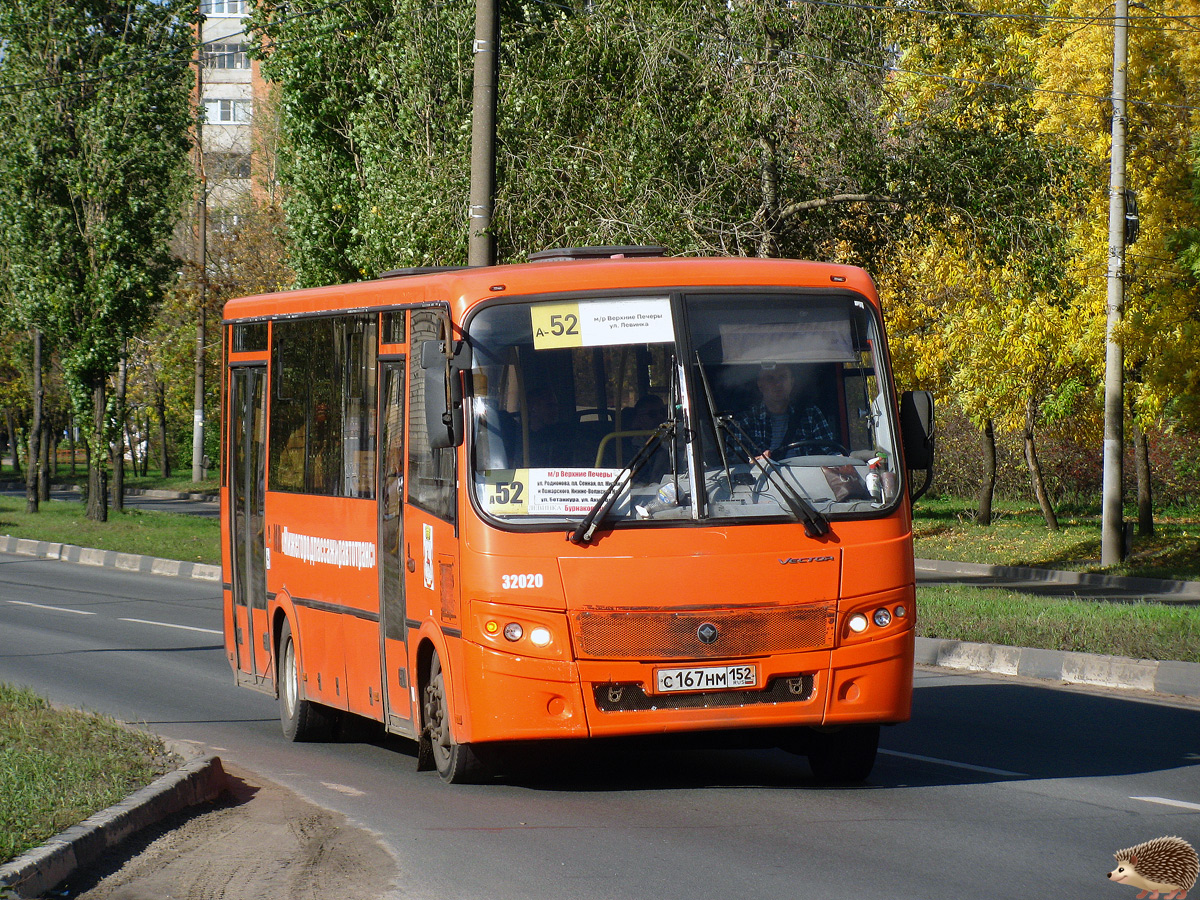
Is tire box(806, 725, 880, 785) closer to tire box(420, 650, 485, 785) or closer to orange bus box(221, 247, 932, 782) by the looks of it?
orange bus box(221, 247, 932, 782)

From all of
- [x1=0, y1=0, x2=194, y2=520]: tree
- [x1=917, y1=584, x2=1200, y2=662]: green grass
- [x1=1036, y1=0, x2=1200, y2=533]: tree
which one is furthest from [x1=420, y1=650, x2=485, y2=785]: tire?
[x1=0, y1=0, x2=194, y2=520]: tree

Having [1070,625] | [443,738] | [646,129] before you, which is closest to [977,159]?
[646,129]

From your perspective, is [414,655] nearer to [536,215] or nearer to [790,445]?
[790,445]

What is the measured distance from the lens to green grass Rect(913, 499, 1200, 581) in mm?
27062

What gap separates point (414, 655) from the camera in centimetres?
871

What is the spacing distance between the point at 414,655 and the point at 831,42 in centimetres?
1183

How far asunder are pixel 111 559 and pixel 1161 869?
965 inches

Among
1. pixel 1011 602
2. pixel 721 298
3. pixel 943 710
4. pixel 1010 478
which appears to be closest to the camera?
pixel 721 298

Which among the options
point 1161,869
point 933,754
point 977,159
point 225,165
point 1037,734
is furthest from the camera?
point 225,165

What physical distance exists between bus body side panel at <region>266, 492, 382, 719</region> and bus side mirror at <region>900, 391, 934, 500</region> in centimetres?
314

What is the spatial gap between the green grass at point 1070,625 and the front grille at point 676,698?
264 inches

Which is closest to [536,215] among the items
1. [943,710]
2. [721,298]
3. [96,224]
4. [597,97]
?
[597,97]

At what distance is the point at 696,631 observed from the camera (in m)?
7.70

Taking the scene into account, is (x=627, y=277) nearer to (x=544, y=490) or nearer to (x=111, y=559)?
(x=544, y=490)
